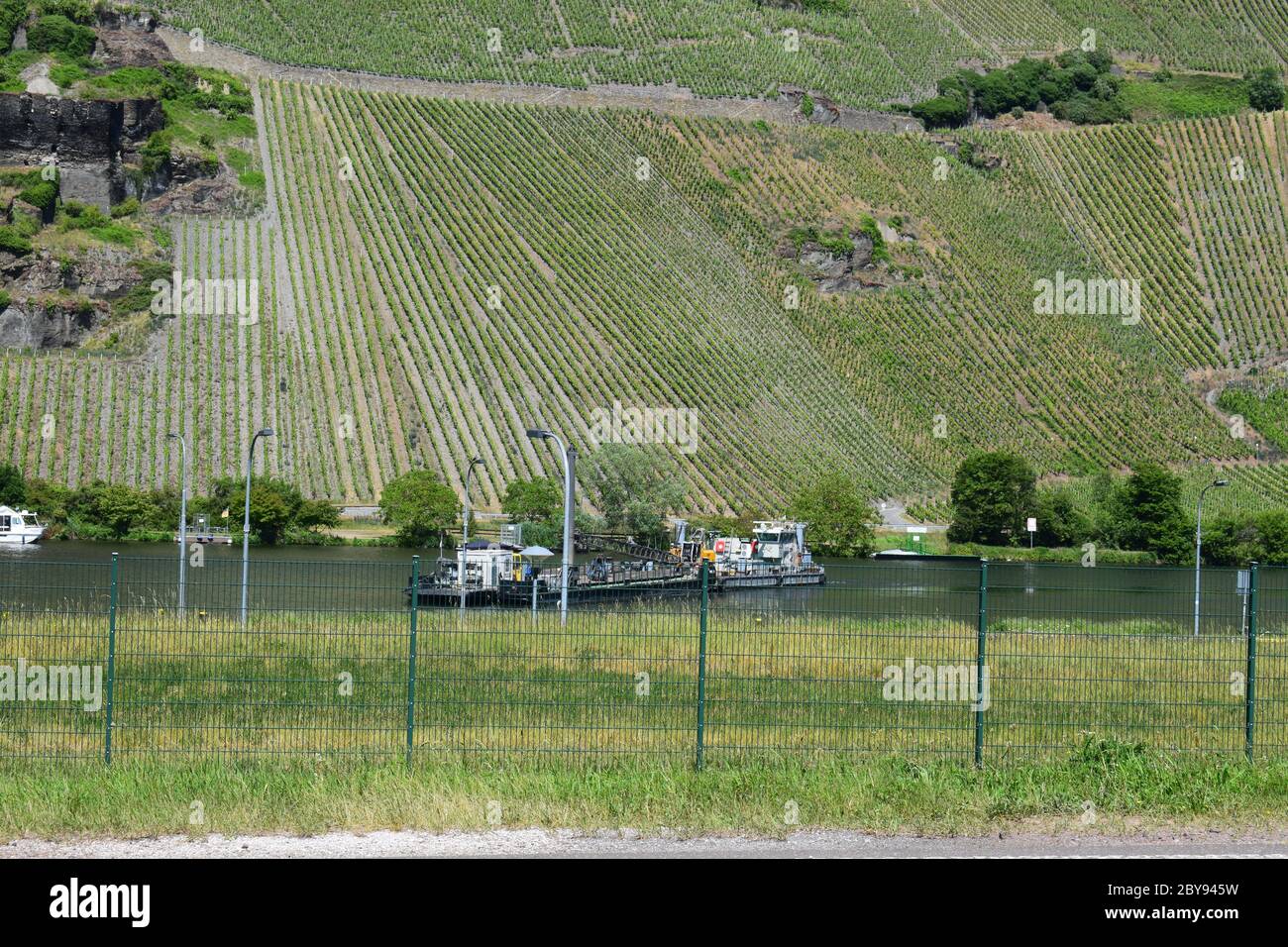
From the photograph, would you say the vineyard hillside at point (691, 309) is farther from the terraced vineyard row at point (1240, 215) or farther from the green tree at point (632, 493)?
the green tree at point (632, 493)

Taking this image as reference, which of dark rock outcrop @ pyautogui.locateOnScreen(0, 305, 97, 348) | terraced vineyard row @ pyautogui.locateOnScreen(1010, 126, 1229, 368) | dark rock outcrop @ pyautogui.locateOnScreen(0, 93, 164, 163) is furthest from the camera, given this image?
terraced vineyard row @ pyautogui.locateOnScreen(1010, 126, 1229, 368)

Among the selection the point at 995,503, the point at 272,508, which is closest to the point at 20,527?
the point at 272,508

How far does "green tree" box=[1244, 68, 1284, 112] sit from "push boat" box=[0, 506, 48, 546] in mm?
164881

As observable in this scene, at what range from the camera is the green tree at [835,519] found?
88.8 meters

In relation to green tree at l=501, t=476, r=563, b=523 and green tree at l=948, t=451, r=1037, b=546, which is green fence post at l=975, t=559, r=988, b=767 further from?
green tree at l=948, t=451, r=1037, b=546

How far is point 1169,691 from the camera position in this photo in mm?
21297

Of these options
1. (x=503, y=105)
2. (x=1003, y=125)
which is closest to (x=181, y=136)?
(x=503, y=105)

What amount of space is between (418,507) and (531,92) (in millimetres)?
81605

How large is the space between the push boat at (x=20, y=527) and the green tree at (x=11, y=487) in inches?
40.6

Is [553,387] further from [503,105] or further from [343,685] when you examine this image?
[343,685]

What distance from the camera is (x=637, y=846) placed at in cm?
1267

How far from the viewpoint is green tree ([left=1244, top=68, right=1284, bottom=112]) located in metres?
189

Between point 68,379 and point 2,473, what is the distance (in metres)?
14.7

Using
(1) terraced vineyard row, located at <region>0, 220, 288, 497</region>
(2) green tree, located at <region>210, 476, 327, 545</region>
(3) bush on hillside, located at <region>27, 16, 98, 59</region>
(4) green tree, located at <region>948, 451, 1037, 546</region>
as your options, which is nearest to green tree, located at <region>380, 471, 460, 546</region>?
(2) green tree, located at <region>210, 476, 327, 545</region>
